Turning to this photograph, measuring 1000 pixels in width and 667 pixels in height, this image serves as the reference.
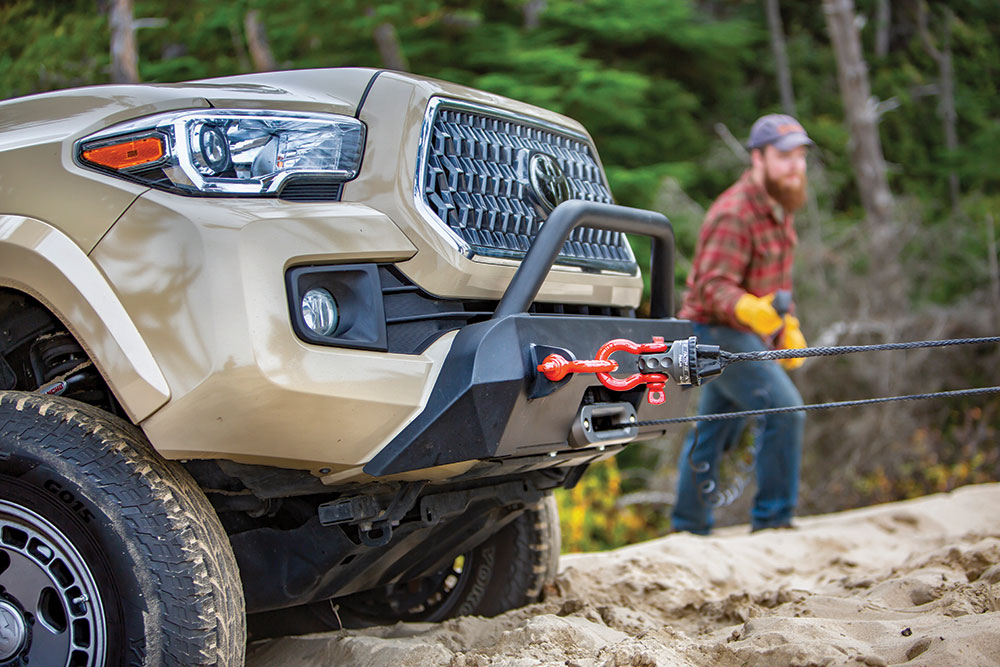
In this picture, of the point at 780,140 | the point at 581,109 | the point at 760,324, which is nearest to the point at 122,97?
the point at 760,324

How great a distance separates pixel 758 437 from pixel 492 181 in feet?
10.9

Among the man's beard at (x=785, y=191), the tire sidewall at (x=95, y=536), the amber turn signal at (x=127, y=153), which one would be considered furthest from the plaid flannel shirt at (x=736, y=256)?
the tire sidewall at (x=95, y=536)

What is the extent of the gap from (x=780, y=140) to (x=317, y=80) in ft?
11.3

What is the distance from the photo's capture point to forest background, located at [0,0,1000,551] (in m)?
8.21

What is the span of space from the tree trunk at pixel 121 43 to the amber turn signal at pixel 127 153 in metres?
4.68

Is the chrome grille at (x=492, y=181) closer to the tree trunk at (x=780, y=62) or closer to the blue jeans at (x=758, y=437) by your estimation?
the blue jeans at (x=758, y=437)

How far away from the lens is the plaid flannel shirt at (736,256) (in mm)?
5281

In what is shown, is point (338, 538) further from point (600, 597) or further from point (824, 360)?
point (824, 360)

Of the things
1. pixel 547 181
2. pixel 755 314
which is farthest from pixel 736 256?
pixel 547 181

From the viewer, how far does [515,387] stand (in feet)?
7.98

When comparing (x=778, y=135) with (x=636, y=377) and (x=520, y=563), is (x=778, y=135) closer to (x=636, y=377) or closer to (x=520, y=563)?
(x=520, y=563)

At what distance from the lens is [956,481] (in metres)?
8.56

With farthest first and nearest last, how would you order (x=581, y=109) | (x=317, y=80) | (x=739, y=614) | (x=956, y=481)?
1. (x=581, y=109)
2. (x=956, y=481)
3. (x=739, y=614)
4. (x=317, y=80)

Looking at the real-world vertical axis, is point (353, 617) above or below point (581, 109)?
below
